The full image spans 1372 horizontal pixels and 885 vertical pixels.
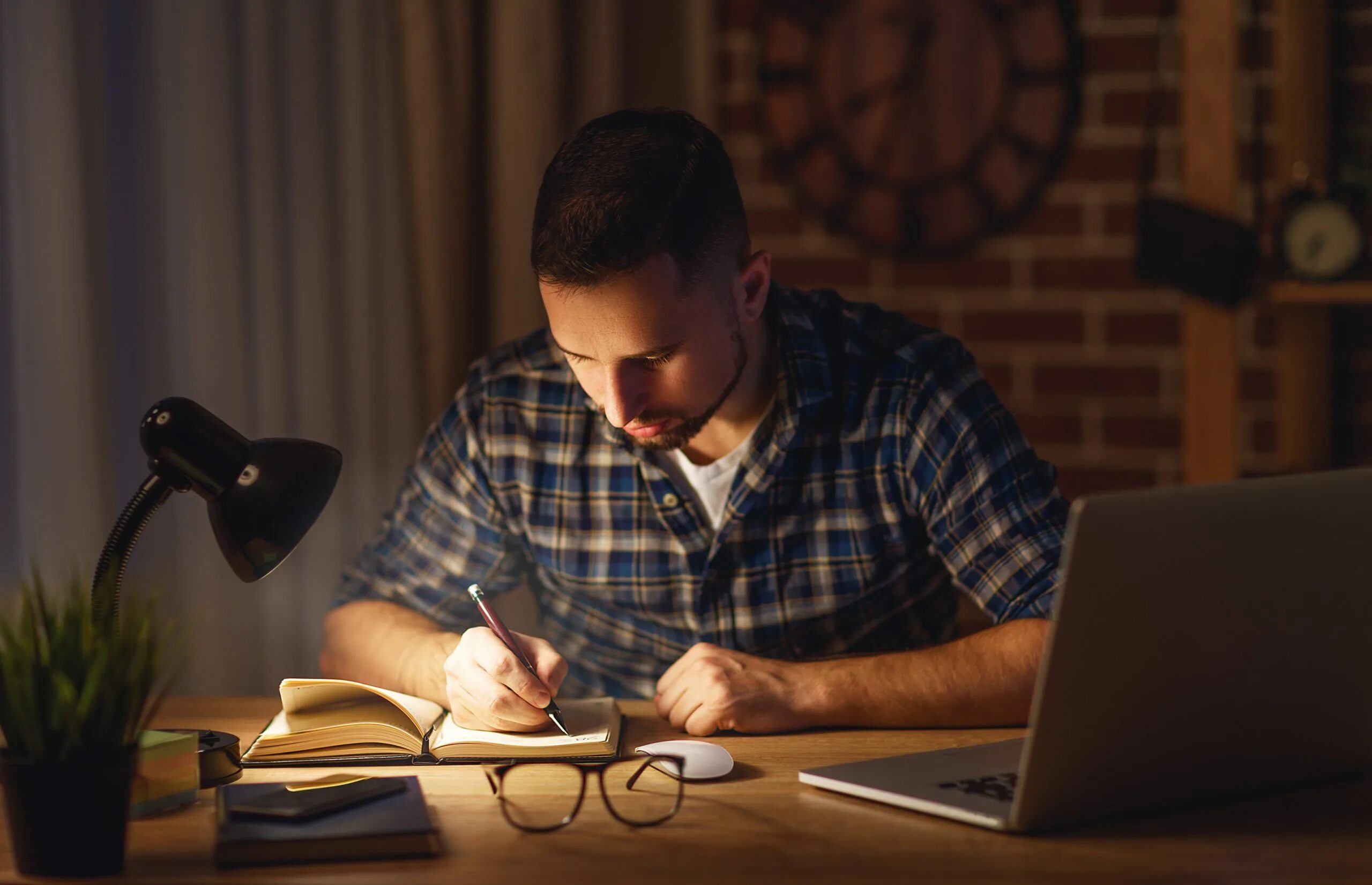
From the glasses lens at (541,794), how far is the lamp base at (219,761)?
23cm

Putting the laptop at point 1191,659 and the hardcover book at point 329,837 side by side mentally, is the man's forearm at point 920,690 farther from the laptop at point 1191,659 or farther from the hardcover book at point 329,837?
the hardcover book at point 329,837

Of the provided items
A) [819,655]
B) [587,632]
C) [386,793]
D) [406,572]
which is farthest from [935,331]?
[386,793]

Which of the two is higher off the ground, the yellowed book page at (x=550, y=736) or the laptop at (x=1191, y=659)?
the laptop at (x=1191, y=659)

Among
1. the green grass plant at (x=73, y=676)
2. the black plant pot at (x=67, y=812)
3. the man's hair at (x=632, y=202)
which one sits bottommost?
the black plant pot at (x=67, y=812)

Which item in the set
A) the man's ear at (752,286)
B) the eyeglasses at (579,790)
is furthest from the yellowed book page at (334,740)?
the man's ear at (752,286)

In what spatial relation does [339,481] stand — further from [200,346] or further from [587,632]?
[587,632]

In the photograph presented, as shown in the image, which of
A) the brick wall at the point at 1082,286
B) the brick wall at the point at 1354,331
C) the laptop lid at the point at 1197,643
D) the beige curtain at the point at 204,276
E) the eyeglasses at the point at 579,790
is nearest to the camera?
the laptop lid at the point at 1197,643

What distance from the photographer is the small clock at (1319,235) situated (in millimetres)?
2043

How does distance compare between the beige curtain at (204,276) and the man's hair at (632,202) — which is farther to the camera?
the beige curtain at (204,276)

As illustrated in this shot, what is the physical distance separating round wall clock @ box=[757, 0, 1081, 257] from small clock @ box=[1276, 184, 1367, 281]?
531mm

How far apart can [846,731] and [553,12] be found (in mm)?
1410

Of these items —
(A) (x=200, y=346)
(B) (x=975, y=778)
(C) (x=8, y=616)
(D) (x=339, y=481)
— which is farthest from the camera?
(D) (x=339, y=481)

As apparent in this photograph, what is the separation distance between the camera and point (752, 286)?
1.57 metres

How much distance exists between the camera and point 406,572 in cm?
170
